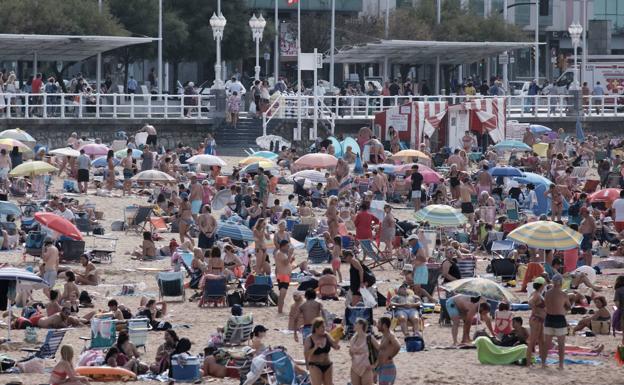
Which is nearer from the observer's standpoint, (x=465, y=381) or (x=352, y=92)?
(x=465, y=381)

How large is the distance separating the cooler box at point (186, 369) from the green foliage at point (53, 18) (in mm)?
30079

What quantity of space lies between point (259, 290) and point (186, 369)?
4777mm

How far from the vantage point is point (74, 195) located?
1256 inches

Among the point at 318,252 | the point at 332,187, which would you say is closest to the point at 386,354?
the point at 318,252

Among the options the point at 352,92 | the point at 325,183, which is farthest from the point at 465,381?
the point at 352,92

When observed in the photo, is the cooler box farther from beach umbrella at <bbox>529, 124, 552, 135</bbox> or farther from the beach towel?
beach umbrella at <bbox>529, 124, 552, 135</bbox>

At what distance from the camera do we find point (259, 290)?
68.9 feet

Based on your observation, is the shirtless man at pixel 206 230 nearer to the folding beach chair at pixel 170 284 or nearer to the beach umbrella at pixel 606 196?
A: the folding beach chair at pixel 170 284

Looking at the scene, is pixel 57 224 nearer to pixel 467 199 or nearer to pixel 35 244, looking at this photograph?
pixel 35 244

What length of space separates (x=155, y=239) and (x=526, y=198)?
7.29 m

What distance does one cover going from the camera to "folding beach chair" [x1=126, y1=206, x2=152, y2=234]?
91.0ft

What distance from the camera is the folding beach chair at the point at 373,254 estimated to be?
81.1ft

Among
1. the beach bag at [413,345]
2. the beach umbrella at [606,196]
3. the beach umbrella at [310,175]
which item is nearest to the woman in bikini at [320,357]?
the beach bag at [413,345]

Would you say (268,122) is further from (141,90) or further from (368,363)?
(368,363)
